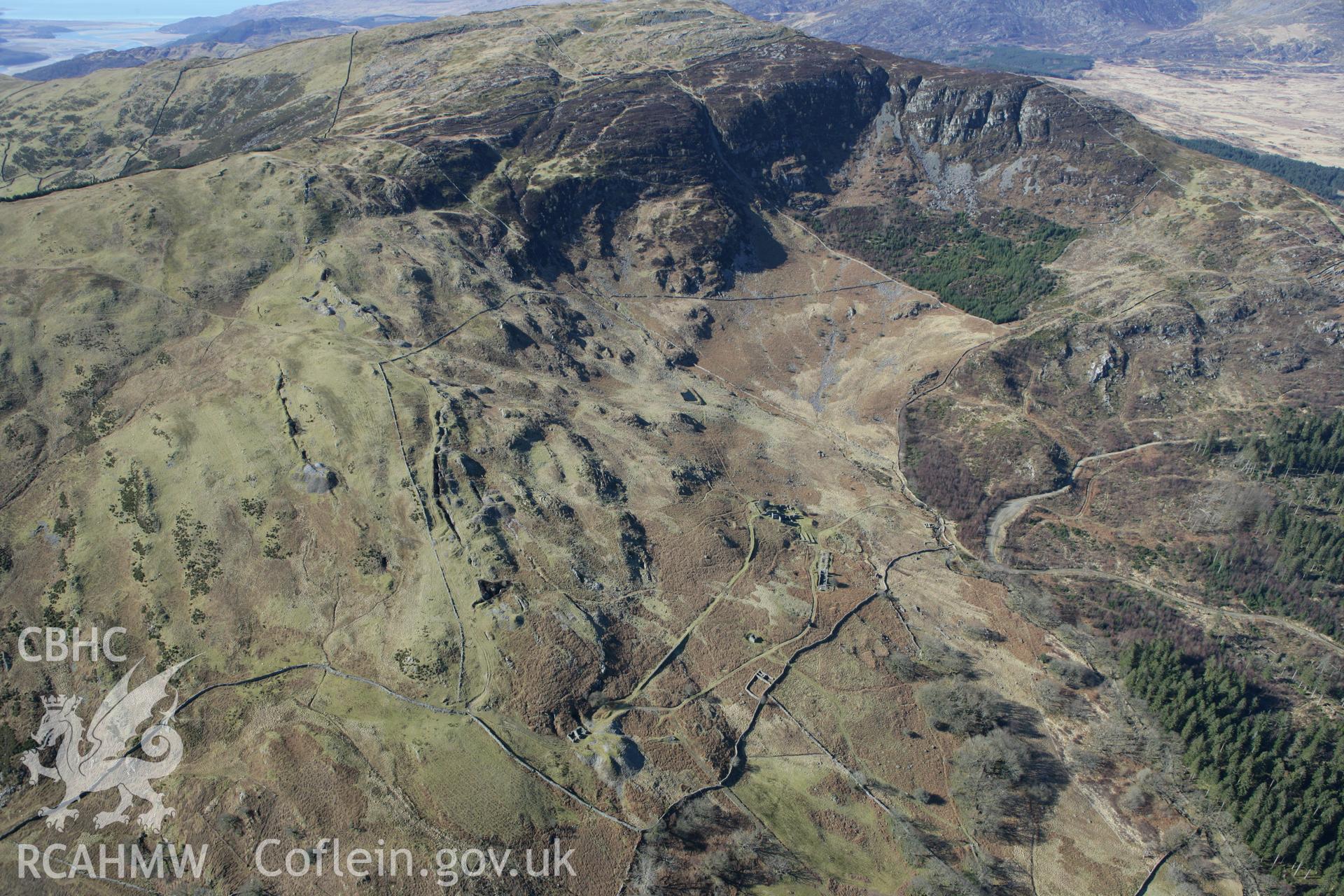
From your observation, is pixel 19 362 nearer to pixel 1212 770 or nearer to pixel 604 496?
pixel 604 496

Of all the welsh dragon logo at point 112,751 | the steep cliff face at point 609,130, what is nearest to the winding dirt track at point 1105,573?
the steep cliff face at point 609,130

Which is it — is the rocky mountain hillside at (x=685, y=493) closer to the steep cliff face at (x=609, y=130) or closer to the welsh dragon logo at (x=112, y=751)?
the welsh dragon logo at (x=112, y=751)

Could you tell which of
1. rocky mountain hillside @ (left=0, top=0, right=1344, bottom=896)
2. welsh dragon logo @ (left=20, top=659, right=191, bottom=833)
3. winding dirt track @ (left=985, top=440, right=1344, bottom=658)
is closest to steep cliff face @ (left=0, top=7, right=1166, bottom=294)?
rocky mountain hillside @ (left=0, top=0, right=1344, bottom=896)

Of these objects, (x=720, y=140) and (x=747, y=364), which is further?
(x=720, y=140)

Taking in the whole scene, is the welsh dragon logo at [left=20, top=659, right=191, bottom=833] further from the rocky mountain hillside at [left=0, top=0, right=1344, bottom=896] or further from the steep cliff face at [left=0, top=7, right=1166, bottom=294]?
the steep cliff face at [left=0, top=7, right=1166, bottom=294]

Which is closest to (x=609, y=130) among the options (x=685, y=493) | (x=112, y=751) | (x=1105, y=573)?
(x=685, y=493)

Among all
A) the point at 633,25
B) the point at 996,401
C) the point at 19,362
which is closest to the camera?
the point at 19,362

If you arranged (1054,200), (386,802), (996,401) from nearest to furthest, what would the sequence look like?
(386,802)
(996,401)
(1054,200)

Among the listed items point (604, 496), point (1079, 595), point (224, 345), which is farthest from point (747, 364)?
point (224, 345)
